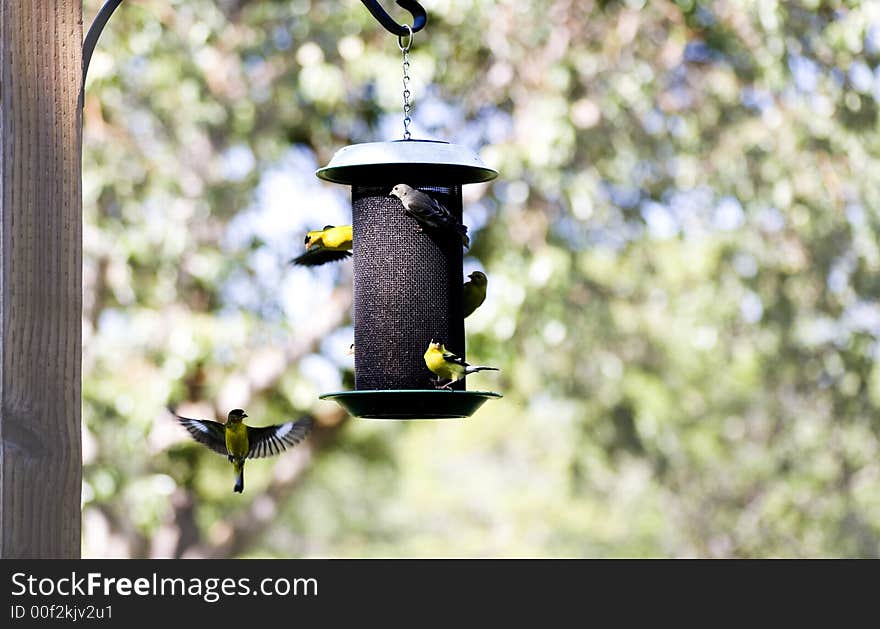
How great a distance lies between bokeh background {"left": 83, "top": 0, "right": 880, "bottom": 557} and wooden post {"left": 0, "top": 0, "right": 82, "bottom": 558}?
15.4 feet

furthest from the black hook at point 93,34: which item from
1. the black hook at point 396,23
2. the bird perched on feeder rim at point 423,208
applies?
the bird perched on feeder rim at point 423,208

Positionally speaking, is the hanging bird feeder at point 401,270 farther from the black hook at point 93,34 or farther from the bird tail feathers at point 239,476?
the black hook at point 93,34

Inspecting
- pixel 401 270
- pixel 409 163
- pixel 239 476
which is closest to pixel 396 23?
pixel 409 163

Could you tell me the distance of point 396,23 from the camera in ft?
12.8

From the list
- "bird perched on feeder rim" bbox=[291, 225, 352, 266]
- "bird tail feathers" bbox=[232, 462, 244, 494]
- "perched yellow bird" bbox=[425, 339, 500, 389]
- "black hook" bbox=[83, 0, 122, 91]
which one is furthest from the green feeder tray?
"black hook" bbox=[83, 0, 122, 91]

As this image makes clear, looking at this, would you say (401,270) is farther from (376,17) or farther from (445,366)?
(376,17)

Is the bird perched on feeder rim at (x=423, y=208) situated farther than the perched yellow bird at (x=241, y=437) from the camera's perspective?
No

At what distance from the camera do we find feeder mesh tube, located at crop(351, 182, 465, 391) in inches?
174

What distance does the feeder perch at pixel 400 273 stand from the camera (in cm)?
436

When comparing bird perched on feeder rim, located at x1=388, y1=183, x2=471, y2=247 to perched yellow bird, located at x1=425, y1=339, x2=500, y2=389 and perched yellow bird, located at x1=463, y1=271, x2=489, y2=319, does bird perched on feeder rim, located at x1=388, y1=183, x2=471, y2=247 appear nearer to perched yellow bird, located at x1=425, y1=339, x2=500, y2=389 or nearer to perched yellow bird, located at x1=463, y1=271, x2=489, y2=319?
perched yellow bird, located at x1=463, y1=271, x2=489, y2=319

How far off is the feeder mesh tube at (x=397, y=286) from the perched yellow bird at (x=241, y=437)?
291mm

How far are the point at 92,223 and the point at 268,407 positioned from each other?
1689mm

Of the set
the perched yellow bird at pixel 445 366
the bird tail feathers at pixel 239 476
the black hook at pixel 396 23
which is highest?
the black hook at pixel 396 23

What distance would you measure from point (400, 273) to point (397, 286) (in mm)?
43
